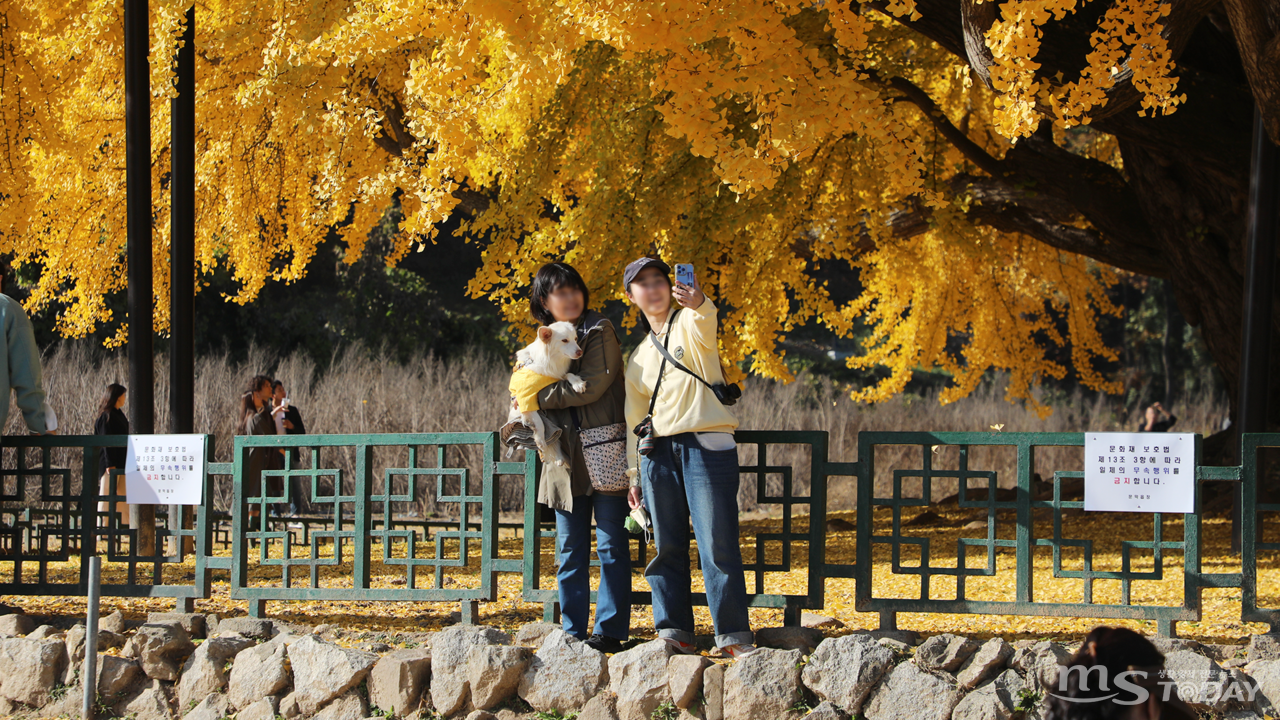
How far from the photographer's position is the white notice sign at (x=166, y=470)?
5.09m

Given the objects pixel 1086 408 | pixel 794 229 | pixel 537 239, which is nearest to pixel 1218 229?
pixel 794 229

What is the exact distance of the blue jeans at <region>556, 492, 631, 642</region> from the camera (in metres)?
4.36

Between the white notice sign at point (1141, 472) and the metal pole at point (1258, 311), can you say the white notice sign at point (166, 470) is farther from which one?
the metal pole at point (1258, 311)

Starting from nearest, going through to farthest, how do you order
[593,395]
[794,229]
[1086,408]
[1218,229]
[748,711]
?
[748,711]
[593,395]
[794,229]
[1218,229]
[1086,408]

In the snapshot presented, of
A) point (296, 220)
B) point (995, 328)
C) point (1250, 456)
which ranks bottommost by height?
point (1250, 456)

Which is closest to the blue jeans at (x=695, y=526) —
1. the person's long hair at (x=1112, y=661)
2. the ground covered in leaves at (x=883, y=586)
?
the ground covered in leaves at (x=883, y=586)

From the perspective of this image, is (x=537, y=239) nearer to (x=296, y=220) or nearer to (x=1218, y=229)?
(x=296, y=220)

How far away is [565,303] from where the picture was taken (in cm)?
440

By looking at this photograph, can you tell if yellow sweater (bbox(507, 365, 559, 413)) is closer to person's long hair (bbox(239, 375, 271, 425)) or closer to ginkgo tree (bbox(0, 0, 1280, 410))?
ginkgo tree (bbox(0, 0, 1280, 410))

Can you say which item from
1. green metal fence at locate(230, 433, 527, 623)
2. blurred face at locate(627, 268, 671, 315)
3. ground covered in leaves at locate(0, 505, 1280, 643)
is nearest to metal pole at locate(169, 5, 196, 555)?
ground covered in leaves at locate(0, 505, 1280, 643)

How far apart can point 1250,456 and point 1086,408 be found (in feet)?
63.2

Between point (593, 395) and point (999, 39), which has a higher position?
point (999, 39)

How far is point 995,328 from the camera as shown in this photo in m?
12.6

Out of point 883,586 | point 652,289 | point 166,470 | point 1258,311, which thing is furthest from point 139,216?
point 1258,311
